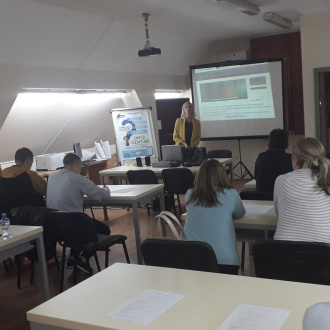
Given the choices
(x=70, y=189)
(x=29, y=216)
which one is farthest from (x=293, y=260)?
(x=70, y=189)

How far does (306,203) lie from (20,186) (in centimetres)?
288

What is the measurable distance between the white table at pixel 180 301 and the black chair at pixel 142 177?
156 inches

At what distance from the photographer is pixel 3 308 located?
392 centimetres

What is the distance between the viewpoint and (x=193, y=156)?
20.7 feet

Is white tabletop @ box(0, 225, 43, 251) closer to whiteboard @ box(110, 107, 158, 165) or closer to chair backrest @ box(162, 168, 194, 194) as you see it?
chair backrest @ box(162, 168, 194, 194)

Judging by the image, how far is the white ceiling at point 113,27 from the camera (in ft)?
17.3

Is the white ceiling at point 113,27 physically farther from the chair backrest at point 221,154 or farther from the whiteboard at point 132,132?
the chair backrest at point 221,154

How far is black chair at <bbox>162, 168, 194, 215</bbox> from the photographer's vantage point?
594 centimetres

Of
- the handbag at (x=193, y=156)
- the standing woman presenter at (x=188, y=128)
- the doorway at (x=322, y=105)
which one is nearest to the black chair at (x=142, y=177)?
the handbag at (x=193, y=156)

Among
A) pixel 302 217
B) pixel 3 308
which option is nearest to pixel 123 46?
pixel 3 308

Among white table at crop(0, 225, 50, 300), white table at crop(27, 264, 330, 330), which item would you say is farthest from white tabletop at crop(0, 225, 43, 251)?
white table at crop(27, 264, 330, 330)

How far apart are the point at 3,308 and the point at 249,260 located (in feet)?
7.80

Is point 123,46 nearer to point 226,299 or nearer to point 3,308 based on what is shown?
point 3,308

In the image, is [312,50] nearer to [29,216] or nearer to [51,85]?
[51,85]
